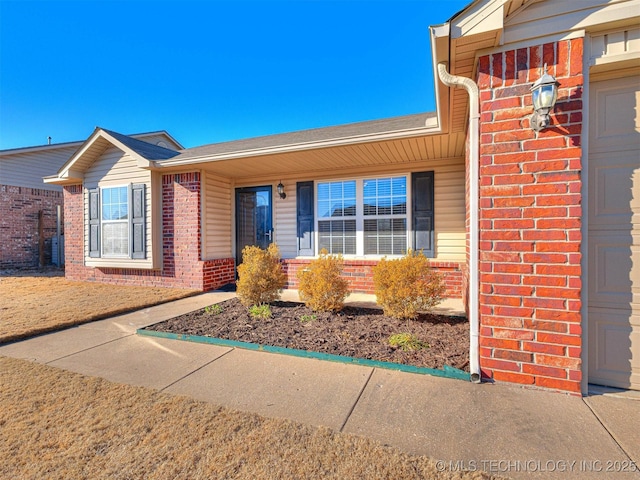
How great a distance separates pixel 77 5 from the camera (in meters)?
6.59

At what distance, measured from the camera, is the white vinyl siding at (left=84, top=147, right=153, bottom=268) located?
668 centimetres

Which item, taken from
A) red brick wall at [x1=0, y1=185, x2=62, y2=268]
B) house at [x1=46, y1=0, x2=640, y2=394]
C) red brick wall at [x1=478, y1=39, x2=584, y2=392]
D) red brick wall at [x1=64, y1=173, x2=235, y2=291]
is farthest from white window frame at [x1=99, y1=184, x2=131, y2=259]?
red brick wall at [x1=0, y1=185, x2=62, y2=268]

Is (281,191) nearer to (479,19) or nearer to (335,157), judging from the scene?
(335,157)

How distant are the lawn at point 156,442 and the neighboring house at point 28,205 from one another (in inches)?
489

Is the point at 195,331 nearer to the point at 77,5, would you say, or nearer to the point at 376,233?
the point at 376,233

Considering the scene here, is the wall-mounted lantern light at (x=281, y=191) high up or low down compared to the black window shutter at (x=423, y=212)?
up

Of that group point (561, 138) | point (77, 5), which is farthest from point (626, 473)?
point (77, 5)

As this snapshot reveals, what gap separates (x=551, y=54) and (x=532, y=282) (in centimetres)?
175

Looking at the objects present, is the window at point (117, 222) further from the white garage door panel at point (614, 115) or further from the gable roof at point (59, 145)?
the white garage door panel at point (614, 115)

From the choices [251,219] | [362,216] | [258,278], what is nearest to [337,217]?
[362,216]

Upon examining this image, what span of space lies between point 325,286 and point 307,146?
2.42m

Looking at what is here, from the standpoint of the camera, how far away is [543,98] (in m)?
2.14

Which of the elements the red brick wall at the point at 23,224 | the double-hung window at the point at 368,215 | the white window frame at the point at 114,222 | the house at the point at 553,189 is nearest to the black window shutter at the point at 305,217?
the double-hung window at the point at 368,215

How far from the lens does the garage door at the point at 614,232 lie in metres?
2.27
